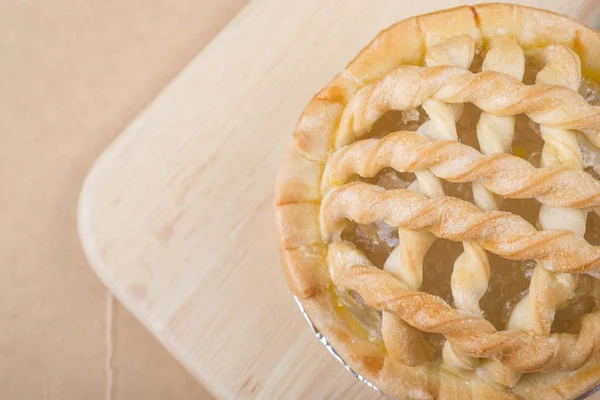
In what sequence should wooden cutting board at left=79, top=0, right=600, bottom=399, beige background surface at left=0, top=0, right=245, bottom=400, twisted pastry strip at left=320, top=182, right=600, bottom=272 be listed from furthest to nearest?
beige background surface at left=0, top=0, right=245, bottom=400, wooden cutting board at left=79, top=0, right=600, bottom=399, twisted pastry strip at left=320, top=182, right=600, bottom=272

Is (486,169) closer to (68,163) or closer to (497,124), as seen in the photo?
(497,124)

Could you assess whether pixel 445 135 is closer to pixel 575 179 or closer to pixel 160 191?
pixel 575 179

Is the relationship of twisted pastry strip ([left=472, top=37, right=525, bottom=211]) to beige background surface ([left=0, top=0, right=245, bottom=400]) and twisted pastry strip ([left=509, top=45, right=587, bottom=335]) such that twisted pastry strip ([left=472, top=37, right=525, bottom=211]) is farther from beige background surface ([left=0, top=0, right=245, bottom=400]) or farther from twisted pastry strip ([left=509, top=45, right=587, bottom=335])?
beige background surface ([left=0, top=0, right=245, bottom=400])

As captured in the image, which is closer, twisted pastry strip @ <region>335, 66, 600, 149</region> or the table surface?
twisted pastry strip @ <region>335, 66, 600, 149</region>

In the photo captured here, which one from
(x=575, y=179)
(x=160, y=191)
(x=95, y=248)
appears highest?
(x=575, y=179)

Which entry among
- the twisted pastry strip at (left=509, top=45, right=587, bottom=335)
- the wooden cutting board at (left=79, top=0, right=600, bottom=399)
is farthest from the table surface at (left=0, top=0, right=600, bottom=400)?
the twisted pastry strip at (left=509, top=45, right=587, bottom=335)

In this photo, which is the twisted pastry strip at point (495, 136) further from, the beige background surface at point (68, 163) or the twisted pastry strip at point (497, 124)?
the beige background surface at point (68, 163)

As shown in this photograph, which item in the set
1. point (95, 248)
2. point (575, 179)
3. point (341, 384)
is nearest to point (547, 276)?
point (575, 179)

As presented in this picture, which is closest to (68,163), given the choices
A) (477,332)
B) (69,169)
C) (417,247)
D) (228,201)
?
(69,169)
